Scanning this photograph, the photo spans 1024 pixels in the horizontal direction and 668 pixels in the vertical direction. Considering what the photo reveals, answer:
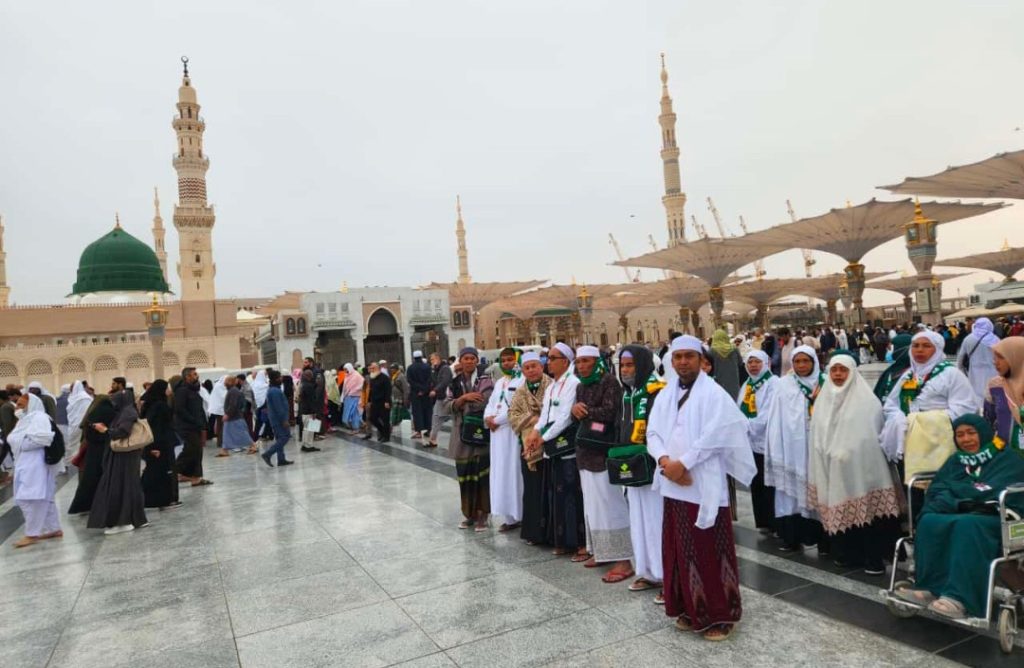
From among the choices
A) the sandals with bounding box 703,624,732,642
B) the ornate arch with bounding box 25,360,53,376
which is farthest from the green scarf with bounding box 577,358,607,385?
the ornate arch with bounding box 25,360,53,376

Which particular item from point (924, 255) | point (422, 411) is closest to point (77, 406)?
point (422, 411)

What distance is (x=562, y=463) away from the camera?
3.87m

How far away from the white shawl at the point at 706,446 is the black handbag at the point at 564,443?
0.88 m

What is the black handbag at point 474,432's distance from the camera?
4.55 m

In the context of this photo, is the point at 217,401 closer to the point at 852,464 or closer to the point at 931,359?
the point at 852,464

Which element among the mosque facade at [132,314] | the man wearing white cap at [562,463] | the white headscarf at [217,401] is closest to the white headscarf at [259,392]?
the white headscarf at [217,401]

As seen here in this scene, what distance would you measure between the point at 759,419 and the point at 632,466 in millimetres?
1234

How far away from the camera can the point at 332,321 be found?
34969 mm

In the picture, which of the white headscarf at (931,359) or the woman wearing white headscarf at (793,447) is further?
the woman wearing white headscarf at (793,447)

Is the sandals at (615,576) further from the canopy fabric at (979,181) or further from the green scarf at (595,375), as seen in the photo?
the canopy fabric at (979,181)

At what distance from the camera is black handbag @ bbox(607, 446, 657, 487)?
3.10m

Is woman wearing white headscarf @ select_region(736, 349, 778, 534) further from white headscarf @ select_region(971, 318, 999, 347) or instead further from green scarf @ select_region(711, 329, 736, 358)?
white headscarf @ select_region(971, 318, 999, 347)

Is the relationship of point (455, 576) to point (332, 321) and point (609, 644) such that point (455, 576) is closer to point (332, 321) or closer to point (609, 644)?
point (609, 644)

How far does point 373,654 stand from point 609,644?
3.32 feet
